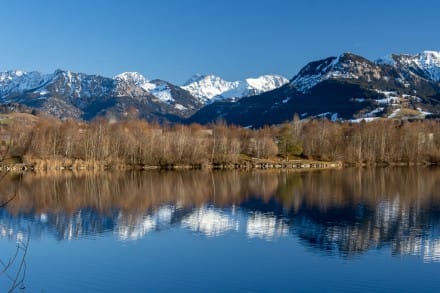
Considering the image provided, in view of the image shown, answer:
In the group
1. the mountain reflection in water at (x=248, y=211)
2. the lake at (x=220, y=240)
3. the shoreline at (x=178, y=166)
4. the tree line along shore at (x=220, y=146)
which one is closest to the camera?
the lake at (x=220, y=240)

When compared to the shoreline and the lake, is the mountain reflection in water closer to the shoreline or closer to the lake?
the lake

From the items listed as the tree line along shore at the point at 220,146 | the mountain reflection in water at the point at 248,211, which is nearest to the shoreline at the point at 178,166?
the tree line along shore at the point at 220,146

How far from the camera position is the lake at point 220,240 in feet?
76.8

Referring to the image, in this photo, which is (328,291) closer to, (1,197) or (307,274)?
(307,274)

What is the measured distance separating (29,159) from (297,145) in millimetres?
58863

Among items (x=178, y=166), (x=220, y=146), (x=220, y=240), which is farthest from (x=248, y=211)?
(x=220, y=146)

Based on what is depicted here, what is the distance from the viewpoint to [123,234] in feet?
112

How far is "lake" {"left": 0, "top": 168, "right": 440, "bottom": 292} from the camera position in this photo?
76.8 ft

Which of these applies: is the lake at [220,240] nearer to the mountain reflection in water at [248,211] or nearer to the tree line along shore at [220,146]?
the mountain reflection in water at [248,211]

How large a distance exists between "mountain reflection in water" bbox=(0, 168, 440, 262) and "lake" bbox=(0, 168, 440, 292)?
0.12 meters

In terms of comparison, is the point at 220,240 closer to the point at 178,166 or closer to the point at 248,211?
the point at 248,211

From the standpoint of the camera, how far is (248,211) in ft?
144

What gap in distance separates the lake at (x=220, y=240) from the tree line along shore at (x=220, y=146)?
136 feet

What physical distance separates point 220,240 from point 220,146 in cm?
7633
